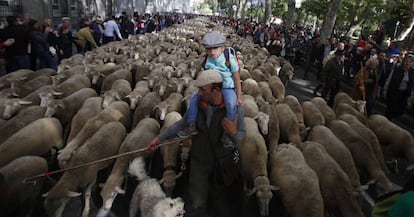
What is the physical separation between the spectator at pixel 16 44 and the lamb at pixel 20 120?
313 cm

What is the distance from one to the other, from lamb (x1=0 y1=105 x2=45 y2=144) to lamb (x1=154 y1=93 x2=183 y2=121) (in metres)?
2.14

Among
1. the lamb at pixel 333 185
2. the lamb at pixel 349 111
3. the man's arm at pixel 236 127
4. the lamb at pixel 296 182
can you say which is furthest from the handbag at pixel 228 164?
the lamb at pixel 349 111

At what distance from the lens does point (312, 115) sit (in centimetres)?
693

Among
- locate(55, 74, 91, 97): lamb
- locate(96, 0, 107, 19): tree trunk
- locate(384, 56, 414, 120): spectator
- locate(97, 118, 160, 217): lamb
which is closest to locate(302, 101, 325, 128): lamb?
locate(384, 56, 414, 120): spectator

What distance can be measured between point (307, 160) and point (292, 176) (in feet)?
2.09

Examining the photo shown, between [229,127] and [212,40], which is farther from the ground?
[212,40]

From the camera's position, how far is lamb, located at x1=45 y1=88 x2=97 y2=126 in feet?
20.3

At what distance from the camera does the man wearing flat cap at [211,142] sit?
3.49m

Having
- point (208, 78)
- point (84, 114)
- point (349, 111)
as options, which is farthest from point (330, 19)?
point (208, 78)

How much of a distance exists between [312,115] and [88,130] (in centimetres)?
436

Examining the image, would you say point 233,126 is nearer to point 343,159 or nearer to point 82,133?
point 343,159

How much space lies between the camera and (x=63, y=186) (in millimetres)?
4316

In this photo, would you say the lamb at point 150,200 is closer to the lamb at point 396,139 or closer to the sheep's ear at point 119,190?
the sheep's ear at point 119,190

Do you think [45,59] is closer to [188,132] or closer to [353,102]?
[188,132]
